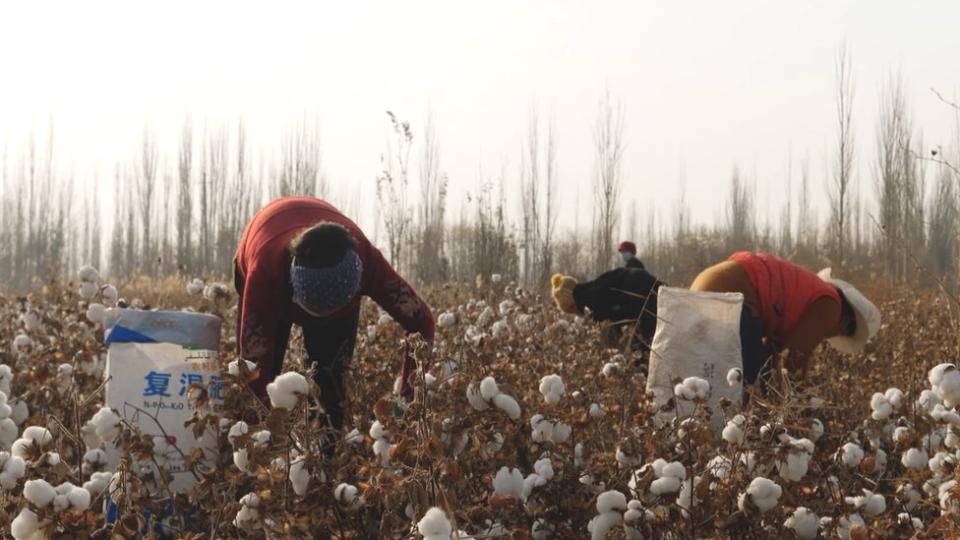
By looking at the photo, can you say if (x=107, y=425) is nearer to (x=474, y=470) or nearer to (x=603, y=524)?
(x=474, y=470)

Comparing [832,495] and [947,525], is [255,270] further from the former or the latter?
[947,525]

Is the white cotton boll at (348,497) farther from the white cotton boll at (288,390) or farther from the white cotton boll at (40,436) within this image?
the white cotton boll at (40,436)

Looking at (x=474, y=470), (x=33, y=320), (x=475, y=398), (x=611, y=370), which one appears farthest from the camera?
(x=33, y=320)

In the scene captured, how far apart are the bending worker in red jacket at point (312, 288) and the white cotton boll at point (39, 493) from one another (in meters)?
1.25

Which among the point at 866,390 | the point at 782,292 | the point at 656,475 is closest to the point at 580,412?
the point at 656,475

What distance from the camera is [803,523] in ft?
7.54

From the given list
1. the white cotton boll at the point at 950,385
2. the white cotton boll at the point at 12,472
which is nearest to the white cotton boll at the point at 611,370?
the white cotton boll at the point at 950,385

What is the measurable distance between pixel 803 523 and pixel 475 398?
0.74 metres

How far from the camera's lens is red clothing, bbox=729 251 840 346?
14.9ft

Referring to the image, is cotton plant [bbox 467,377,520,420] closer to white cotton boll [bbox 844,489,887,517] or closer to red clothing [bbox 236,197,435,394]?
white cotton boll [bbox 844,489,887,517]

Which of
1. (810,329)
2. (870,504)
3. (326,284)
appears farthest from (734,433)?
(810,329)

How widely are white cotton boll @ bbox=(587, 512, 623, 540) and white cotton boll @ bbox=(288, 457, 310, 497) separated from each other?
0.57m

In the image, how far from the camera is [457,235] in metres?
17.8

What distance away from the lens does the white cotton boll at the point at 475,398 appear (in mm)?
2225
